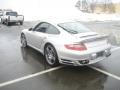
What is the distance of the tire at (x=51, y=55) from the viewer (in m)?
5.29

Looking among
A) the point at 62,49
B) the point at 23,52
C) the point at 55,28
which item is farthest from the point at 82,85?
the point at 23,52

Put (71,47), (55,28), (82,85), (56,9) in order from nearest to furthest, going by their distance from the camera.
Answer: (82,85) → (71,47) → (55,28) → (56,9)

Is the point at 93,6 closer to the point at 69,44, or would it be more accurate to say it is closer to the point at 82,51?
the point at 69,44

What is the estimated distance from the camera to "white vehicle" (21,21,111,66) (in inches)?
186

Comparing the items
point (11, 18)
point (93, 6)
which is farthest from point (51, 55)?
point (93, 6)

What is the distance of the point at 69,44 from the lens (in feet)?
15.8

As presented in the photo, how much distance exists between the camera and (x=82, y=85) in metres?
4.16

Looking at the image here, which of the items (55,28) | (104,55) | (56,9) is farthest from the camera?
(56,9)

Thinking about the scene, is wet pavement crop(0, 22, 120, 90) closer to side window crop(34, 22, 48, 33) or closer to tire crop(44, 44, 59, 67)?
tire crop(44, 44, 59, 67)

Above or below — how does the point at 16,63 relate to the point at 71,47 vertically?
below

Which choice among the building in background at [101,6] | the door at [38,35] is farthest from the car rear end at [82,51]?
the building in background at [101,6]

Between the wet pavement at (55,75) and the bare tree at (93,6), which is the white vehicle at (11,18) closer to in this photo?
the wet pavement at (55,75)

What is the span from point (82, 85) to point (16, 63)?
2.64 meters

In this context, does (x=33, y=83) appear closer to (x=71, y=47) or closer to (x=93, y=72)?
(x=71, y=47)
